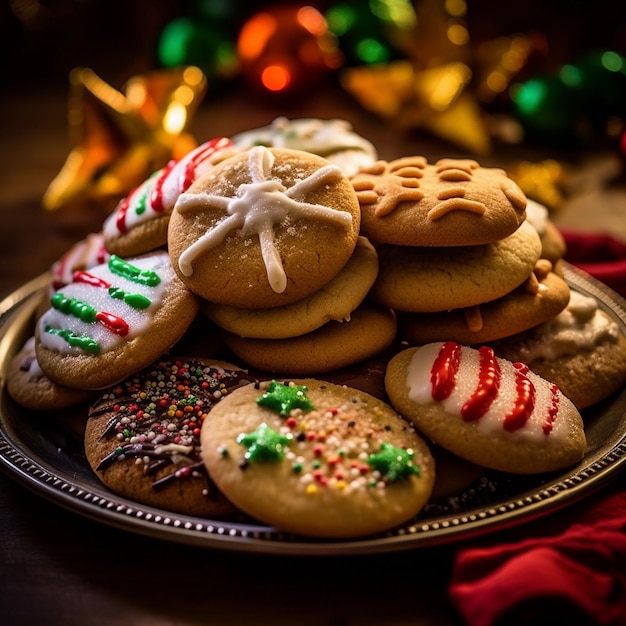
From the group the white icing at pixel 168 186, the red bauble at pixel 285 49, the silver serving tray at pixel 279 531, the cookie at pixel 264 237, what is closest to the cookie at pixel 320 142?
the white icing at pixel 168 186

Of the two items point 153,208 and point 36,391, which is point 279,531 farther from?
point 153,208

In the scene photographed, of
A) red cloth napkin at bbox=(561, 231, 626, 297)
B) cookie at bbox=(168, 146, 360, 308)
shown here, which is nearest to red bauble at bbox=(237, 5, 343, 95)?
red cloth napkin at bbox=(561, 231, 626, 297)

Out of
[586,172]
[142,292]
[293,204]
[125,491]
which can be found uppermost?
[293,204]

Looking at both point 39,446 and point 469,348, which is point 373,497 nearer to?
point 469,348

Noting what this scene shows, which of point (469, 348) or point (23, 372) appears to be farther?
point (23, 372)

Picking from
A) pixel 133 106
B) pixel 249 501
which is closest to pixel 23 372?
pixel 249 501

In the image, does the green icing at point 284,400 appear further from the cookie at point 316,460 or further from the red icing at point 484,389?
the red icing at point 484,389
